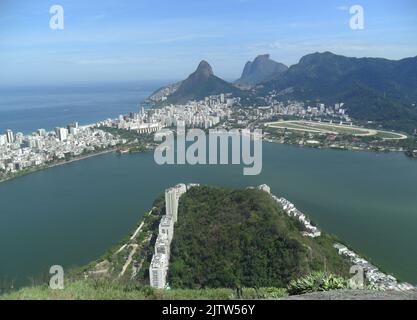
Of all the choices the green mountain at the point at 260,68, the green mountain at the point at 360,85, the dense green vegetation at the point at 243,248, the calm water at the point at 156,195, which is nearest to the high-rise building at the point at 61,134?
the calm water at the point at 156,195

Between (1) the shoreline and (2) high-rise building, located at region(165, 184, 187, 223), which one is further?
(1) the shoreline

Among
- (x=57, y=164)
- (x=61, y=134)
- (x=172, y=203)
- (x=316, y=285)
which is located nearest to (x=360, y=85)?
(x=61, y=134)

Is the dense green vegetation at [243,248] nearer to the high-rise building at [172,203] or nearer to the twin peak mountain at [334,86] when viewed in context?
the high-rise building at [172,203]

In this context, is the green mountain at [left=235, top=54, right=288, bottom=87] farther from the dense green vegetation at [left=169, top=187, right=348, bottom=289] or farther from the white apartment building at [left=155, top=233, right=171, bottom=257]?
the white apartment building at [left=155, top=233, right=171, bottom=257]

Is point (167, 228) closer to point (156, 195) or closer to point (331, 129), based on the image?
point (156, 195)

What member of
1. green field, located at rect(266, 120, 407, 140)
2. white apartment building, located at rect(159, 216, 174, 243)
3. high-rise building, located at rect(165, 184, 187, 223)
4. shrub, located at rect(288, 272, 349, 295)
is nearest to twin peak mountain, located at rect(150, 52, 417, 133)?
green field, located at rect(266, 120, 407, 140)

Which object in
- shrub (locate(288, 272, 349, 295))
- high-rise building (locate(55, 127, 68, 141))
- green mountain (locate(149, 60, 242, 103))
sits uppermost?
green mountain (locate(149, 60, 242, 103))

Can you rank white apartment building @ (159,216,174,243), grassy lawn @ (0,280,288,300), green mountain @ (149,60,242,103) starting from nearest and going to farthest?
1. grassy lawn @ (0,280,288,300)
2. white apartment building @ (159,216,174,243)
3. green mountain @ (149,60,242,103)
